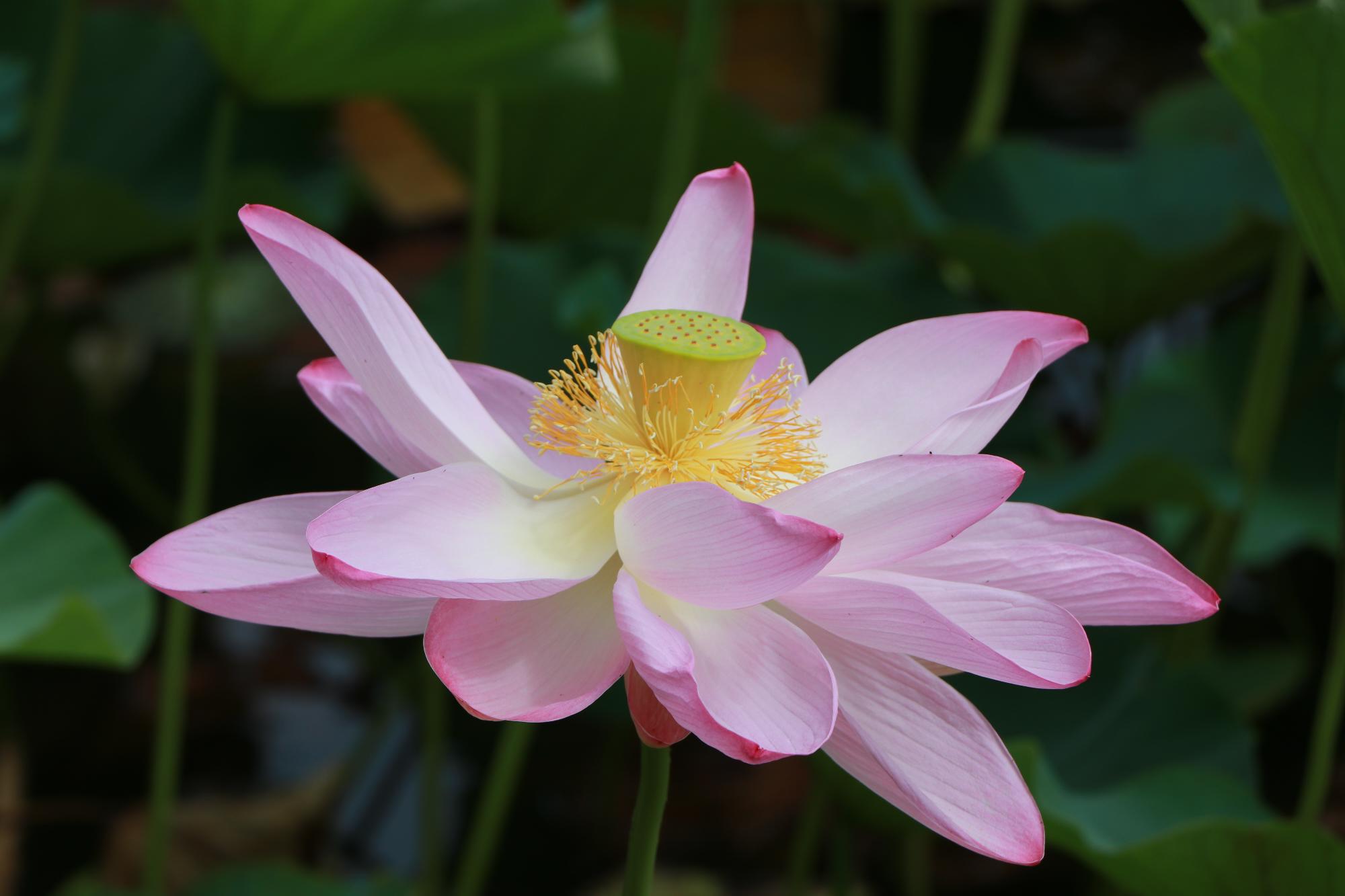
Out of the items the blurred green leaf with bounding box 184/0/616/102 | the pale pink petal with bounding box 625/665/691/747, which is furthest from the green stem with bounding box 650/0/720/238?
the pale pink petal with bounding box 625/665/691/747

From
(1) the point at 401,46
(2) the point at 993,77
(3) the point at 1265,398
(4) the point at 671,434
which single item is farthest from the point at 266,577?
(2) the point at 993,77

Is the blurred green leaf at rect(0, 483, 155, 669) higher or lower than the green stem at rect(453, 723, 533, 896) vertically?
higher

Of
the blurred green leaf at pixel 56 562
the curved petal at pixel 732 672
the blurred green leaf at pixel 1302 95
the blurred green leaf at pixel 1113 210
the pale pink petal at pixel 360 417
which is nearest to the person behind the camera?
the curved petal at pixel 732 672

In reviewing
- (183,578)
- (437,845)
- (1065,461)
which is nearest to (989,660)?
(183,578)

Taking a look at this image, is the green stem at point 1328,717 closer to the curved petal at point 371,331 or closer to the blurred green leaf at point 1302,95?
the blurred green leaf at point 1302,95

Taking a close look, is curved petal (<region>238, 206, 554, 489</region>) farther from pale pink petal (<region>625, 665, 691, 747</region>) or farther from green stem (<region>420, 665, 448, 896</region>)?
green stem (<region>420, 665, 448, 896</region>)

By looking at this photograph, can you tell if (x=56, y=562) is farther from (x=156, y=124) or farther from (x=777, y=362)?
(x=156, y=124)

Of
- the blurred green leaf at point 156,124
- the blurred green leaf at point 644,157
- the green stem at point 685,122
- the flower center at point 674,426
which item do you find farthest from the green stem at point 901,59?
the flower center at point 674,426
